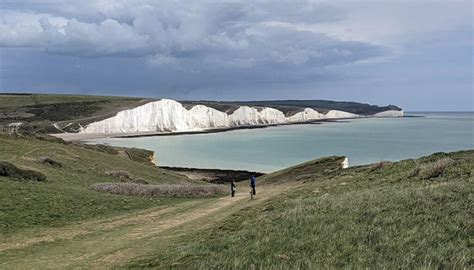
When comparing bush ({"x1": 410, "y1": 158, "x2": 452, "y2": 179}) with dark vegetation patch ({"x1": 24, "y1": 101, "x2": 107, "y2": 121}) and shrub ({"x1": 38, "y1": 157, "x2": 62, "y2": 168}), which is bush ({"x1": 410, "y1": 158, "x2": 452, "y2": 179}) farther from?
dark vegetation patch ({"x1": 24, "y1": 101, "x2": 107, "y2": 121})

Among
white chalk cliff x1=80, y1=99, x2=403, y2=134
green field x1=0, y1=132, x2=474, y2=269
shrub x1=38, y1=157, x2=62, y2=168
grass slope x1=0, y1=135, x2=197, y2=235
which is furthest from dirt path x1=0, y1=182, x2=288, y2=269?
white chalk cliff x1=80, y1=99, x2=403, y2=134

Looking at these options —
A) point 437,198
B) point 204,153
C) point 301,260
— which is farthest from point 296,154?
point 301,260

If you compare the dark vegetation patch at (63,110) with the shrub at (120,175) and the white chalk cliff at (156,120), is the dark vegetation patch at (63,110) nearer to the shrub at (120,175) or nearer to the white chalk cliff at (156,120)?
the white chalk cliff at (156,120)

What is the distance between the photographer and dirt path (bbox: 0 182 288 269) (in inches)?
486

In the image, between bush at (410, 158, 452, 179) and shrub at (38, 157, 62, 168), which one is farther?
shrub at (38, 157, 62, 168)

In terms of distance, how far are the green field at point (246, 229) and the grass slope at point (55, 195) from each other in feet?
0.21

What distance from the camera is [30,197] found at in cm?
2230

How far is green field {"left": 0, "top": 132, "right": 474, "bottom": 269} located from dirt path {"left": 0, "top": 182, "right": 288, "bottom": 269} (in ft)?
0.12

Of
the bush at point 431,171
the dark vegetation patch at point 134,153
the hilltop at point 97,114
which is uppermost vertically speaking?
the hilltop at point 97,114

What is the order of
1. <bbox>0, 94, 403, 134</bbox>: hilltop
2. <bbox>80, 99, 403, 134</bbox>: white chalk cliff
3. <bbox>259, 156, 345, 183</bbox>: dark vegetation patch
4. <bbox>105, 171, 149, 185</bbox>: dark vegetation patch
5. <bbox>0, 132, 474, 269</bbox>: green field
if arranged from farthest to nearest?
1. <bbox>80, 99, 403, 134</bbox>: white chalk cliff
2. <bbox>0, 94, 403, 134</bbox>: hilltop
3. <bbox>259, 156, 345, 183</bbox>: dark vegetation patch
4. <bbox>105, 171, 149, 185</bbox>: dark vegetation patch
5. <bbox>0, 132, 474, 269</bbox>: green field

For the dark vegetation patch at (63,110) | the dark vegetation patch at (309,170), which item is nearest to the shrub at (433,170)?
the dark vegetation patch at (309,170)

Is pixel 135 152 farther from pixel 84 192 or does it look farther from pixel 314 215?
pixel 314 215

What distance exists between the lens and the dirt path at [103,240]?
12.3m

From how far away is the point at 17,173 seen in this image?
26.9 m
